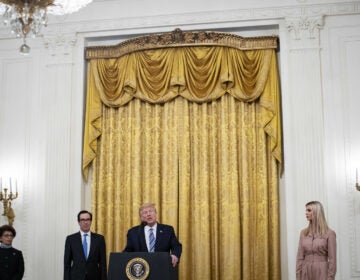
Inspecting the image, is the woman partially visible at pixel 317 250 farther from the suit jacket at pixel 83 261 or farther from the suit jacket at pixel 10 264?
the suit jacket at pixel 10 264

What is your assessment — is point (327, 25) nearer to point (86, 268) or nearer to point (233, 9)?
point (233, 9)

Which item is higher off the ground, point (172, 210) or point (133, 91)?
point (133, 91)

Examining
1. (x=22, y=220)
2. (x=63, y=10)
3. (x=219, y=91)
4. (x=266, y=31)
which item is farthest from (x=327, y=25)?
(x=22, y=220)

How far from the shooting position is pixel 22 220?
864 centimetres

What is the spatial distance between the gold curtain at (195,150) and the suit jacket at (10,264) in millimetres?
1722

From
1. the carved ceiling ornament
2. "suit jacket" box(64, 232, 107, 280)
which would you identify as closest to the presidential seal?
"suit jacket" box(64, 232, 107, 280)

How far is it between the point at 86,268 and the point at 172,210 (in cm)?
195

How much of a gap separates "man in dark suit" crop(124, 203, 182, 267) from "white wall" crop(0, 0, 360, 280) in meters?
2.07

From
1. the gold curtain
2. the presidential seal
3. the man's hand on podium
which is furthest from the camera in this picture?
the gold curtain

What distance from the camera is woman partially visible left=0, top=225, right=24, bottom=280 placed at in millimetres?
6805

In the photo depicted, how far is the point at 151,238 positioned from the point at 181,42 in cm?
330

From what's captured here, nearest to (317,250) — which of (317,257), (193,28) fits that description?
(317,257)

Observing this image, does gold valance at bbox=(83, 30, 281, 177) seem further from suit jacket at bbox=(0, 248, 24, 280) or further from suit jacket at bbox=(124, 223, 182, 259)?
suit jacket at bbox=(124, 223, 182, 259)

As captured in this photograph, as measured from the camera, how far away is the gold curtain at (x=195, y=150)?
8.10m
